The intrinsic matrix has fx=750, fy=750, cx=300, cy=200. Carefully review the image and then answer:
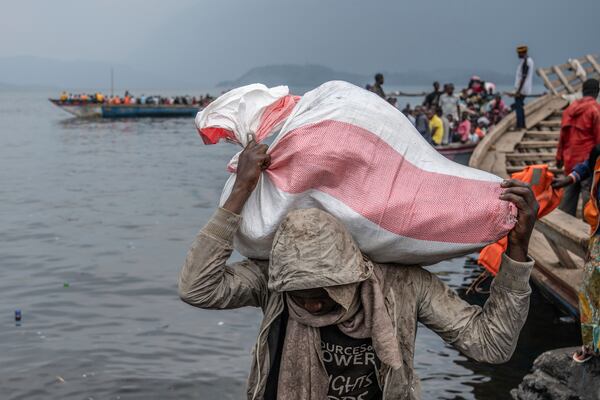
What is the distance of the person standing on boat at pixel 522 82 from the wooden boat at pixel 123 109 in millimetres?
36555

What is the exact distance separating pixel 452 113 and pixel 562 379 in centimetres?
1646

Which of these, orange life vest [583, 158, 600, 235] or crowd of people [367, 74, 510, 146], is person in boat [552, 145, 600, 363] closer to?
orange life vest [583, 158, 600, 235]

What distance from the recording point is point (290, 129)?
2.28m

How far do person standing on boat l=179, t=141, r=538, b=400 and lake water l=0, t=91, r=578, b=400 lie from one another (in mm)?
3930

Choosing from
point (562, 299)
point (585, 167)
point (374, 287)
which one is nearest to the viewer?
point (374, 287)

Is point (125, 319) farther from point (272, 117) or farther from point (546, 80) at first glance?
point (546, 80)

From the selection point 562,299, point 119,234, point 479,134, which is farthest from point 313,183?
point 479,134

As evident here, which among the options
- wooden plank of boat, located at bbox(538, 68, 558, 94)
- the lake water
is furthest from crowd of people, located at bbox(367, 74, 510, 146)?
the lake water

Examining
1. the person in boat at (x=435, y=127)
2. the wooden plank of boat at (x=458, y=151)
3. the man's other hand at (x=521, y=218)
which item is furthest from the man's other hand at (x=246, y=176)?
the person in boat at (x=435, y=127)

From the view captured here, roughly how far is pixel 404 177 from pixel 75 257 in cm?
925

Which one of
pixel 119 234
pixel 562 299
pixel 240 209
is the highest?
pixel 240 209

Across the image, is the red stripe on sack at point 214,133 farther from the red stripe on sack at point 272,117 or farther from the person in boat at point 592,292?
the person in boat at point 592,292

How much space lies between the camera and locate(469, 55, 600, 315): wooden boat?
18.7 ft

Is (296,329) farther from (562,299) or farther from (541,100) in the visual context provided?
(541,100)
